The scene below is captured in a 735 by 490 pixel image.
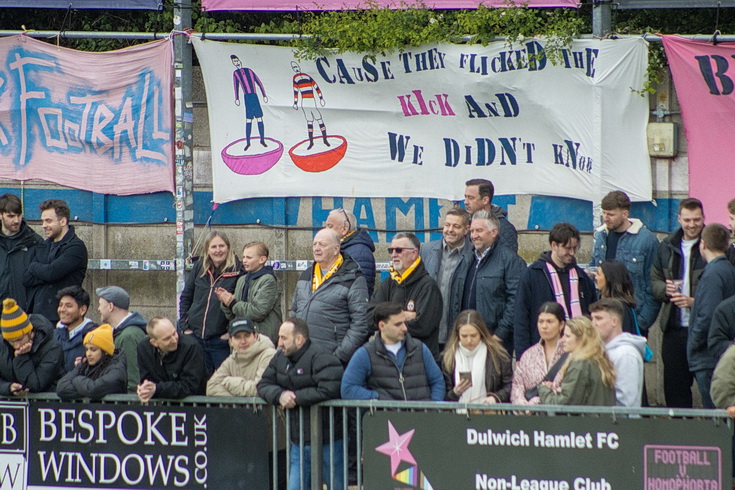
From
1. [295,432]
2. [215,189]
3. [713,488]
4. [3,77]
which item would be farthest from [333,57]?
[713,488]

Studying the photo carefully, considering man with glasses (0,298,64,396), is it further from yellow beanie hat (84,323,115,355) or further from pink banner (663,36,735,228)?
pink banner (663,36,735,228)

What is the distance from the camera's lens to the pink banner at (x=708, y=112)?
29.8 ft

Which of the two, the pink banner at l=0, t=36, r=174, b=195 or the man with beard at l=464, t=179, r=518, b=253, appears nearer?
the man with beard at l=464, t=179, r=518, b=253

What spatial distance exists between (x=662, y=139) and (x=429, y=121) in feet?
6.85

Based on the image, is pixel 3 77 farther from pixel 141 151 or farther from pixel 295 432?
pixel 295 432

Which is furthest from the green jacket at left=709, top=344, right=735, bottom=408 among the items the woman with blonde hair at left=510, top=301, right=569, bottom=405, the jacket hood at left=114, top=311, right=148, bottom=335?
the jacket hood at left=114, top=311, right=148, bottom=335

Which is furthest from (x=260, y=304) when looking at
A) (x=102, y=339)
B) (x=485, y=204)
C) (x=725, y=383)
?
(x=725, y=383)

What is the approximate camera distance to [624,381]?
22.4ft

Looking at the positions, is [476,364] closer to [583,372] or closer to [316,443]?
[583,372]

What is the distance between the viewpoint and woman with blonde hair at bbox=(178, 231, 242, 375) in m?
8.69

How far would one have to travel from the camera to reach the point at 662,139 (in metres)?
9.43

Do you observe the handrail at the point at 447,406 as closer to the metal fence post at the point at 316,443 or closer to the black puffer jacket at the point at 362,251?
the metal fence post at the point at 316,443

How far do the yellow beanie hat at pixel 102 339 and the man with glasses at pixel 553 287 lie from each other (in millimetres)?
2940

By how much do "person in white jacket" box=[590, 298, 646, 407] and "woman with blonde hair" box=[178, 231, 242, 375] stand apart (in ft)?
10.2
